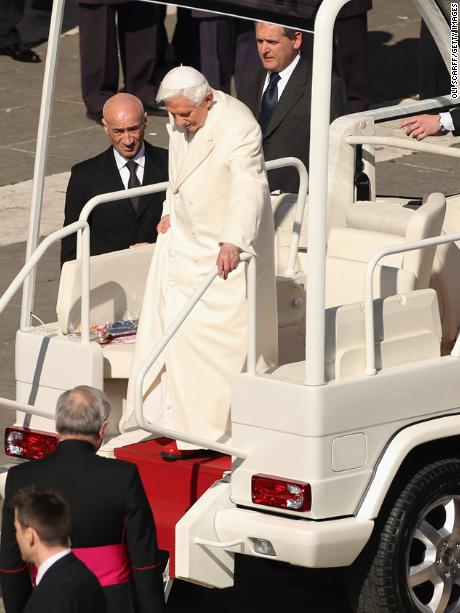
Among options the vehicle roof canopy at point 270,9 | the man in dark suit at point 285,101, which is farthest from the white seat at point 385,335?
the man in dark suit at point 285,101

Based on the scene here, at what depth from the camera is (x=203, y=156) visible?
23.9ft

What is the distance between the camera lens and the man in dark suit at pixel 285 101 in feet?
31.0

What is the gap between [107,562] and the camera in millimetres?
6230

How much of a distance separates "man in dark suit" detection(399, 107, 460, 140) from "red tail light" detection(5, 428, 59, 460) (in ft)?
7.12

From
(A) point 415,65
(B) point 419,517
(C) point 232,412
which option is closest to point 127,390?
(C) point 232,412

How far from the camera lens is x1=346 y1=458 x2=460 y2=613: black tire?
6984 millimetres

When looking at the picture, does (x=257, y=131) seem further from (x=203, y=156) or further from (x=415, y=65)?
(x=415, y=65)

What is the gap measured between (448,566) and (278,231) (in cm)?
184

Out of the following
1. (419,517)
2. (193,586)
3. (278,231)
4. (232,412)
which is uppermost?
(278,231)

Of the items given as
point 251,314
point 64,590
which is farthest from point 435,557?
point 64,590

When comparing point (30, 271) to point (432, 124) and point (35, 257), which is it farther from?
point (432, 124)

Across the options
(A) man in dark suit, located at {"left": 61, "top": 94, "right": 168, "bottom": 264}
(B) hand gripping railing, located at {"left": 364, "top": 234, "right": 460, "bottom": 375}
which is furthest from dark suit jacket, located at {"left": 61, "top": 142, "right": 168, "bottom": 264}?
(B) hand gripping railing, located at {"left": 364, "top": 234, "right": 460, "bottom": 375}

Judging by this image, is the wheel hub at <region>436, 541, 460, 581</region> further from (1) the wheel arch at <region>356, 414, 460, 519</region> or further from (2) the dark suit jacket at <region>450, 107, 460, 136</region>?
(2) the dark suit jacket at <region>450, 107, 460, 136</region>

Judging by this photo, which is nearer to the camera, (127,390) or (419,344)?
(419,344)
